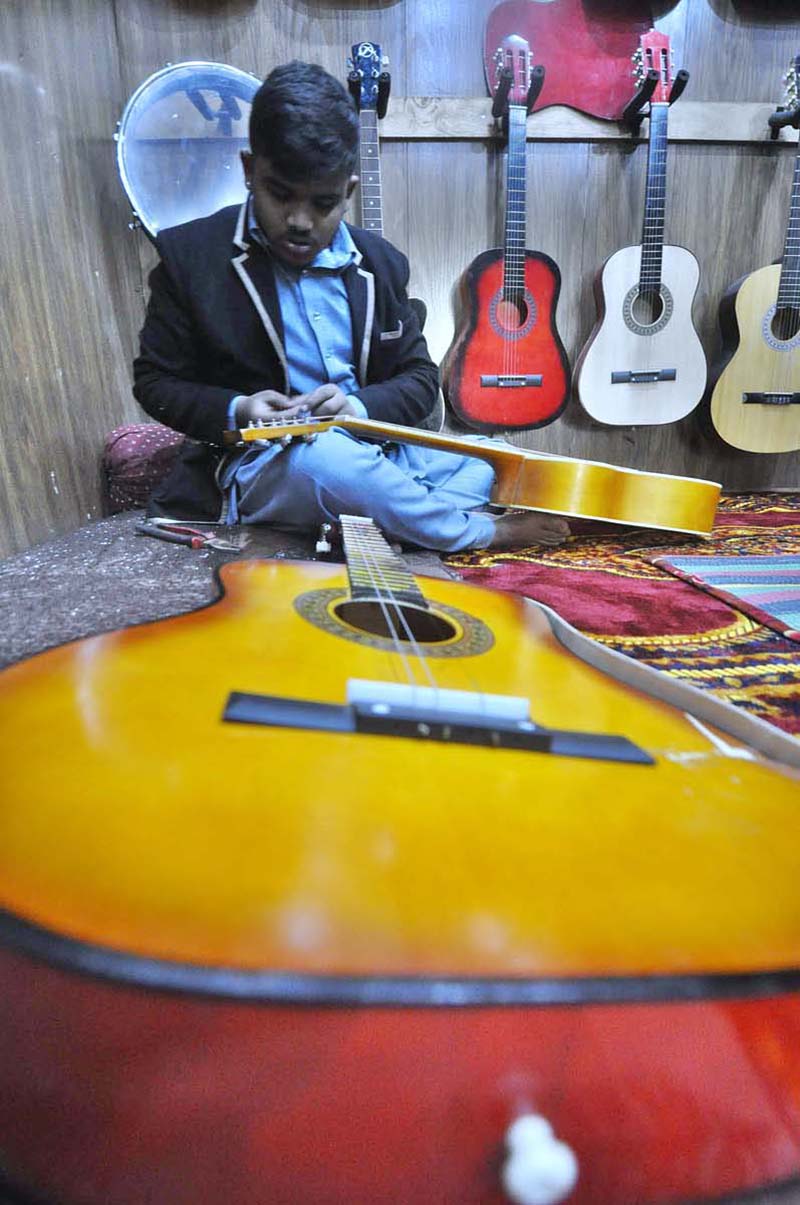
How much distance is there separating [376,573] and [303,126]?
0.97 meters

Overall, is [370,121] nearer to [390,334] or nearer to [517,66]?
[517,66]

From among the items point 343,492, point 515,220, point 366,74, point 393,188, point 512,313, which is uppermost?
point 366,74

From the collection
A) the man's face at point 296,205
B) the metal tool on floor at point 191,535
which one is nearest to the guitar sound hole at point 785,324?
the man's face at point 296,205

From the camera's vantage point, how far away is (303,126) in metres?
1.24

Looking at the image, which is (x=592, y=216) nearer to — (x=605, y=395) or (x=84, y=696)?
(x=605, y=395)

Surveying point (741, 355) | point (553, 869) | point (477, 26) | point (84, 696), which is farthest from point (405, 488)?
point (477, 26)

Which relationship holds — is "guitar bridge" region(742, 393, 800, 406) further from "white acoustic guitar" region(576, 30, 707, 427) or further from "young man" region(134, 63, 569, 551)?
"young man" region(134, 63, 569, 551)

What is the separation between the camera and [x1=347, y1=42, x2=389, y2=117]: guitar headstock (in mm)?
2008

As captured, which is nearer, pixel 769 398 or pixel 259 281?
pixel 259 281

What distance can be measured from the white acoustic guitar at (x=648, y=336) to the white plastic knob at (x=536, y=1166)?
2.26 meters

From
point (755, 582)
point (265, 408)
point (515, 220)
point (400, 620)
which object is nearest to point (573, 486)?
point (755, 582)

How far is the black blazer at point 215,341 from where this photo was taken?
149 cm

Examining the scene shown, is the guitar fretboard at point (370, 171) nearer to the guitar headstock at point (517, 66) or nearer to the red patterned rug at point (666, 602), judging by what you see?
the guitar headstock at point (517, 66)

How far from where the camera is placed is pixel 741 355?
2.26 meters
